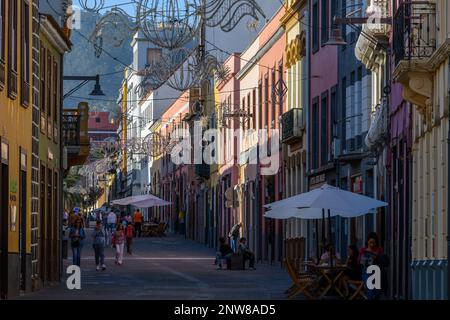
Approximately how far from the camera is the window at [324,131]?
50372mm

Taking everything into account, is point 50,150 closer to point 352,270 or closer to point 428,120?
point 352,270

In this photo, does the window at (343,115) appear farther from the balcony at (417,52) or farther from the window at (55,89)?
the balcony at (417,52)

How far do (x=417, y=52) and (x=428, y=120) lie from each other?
133 cm

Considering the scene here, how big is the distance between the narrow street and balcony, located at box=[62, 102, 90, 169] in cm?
359

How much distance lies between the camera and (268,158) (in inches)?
2500

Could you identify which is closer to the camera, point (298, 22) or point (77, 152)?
point (77, 152)

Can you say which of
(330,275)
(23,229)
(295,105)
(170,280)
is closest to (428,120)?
(330,275)

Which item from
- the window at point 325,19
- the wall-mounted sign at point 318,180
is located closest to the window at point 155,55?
the window at point 325,19

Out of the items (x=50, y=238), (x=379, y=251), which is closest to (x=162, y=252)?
(x=50, y=238)

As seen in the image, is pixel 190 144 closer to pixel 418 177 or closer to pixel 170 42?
pixel 418 177

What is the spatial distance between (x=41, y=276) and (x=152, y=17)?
20.0 m

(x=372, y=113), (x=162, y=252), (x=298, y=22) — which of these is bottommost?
(x=162, y=252)
